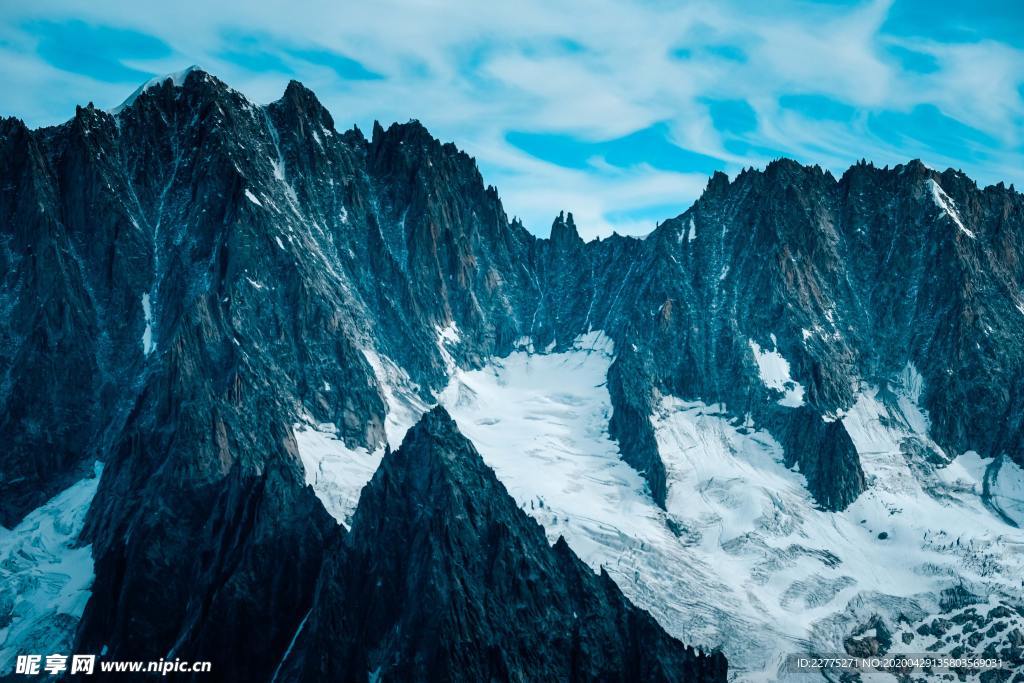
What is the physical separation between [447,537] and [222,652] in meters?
38.6

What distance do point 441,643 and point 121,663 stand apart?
5198 centimetres

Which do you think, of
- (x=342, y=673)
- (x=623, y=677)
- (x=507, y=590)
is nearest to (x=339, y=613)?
(x=342, y=673)

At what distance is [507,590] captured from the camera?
19825 centimetres

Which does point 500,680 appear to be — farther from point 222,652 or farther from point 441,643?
point 222,652

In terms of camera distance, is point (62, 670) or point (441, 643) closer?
point (441, 643)

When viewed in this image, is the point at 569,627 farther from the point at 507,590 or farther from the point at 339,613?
the point at 339,613

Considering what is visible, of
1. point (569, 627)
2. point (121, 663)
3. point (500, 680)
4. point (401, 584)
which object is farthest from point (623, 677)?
point (121, 663)

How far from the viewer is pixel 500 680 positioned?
184125 millimetres

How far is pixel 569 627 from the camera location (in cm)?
19975

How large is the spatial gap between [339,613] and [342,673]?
34.4ft

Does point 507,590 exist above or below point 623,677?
above

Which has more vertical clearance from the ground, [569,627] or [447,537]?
[447,537]

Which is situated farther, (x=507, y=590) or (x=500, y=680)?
(x=507, y=590)

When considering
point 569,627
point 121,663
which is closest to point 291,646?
point 121,663
